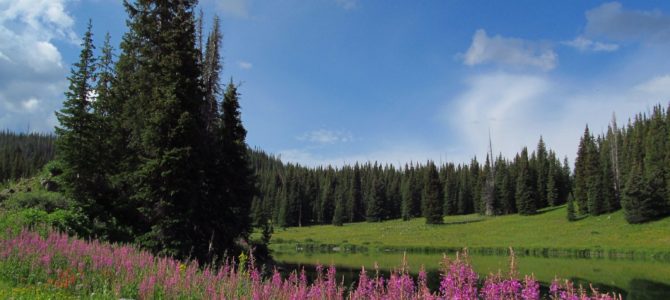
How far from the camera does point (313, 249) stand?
94.0 m

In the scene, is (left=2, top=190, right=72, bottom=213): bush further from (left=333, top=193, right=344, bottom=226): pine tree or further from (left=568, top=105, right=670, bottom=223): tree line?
(left=333, top=193, right=344, bottom=226): pine tree

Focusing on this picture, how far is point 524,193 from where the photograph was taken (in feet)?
369

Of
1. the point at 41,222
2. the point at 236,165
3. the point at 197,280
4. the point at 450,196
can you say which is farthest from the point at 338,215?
the point at 197,280

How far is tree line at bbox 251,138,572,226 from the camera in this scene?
119037 millimetres

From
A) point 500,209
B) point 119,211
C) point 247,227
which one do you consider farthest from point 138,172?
point 500,209

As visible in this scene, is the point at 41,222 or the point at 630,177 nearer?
the point at 41,222

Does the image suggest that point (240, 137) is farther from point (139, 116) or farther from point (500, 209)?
point (500, 209)

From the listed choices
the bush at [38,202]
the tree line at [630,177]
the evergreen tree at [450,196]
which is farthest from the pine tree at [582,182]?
the bush at [38,202]

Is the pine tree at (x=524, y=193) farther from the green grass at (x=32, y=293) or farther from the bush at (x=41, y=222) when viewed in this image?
the green grass at (x=32, y=293)

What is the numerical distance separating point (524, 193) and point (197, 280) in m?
113

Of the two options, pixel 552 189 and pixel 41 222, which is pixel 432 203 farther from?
pixel 41 222

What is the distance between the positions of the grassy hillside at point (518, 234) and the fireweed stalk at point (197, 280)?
71613mm

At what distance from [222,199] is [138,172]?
8.14 m

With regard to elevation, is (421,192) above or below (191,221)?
above
